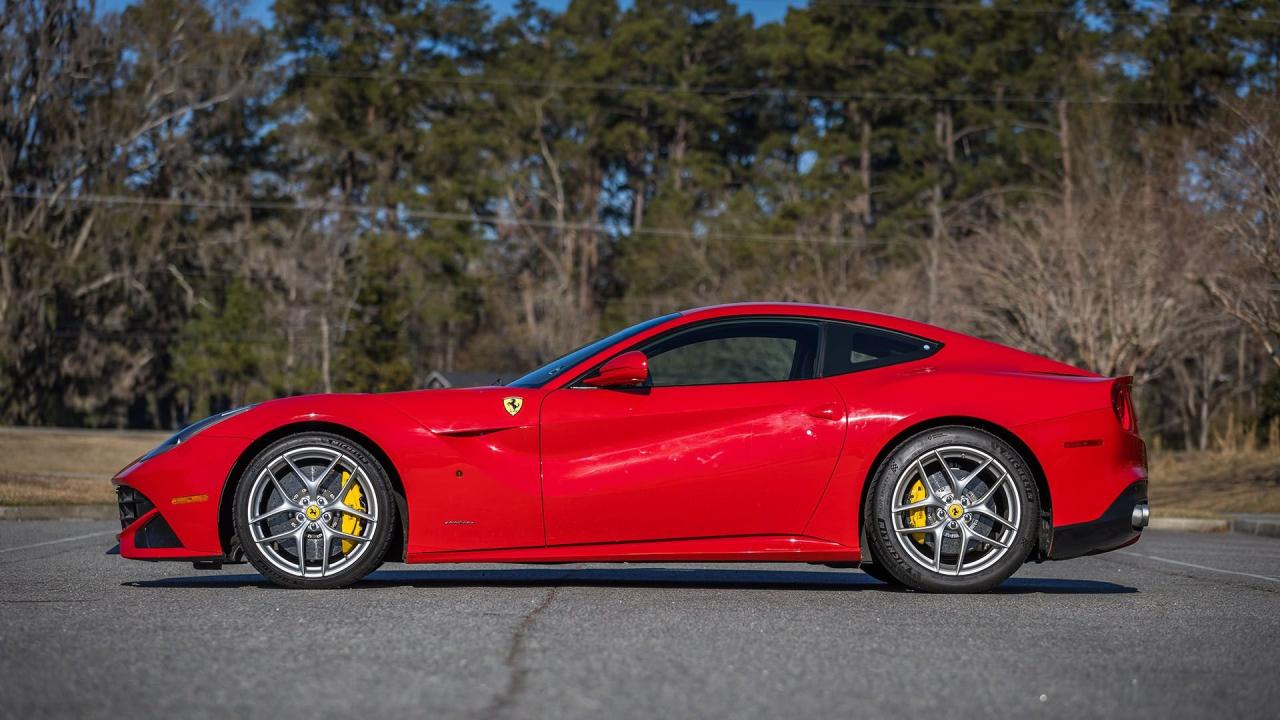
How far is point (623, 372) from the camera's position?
6.43 m

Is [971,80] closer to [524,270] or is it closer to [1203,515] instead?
[524,270]

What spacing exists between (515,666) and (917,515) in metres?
2.64

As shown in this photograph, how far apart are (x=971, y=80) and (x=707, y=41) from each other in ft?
40.3

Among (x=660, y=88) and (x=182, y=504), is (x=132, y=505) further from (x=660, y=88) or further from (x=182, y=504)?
(x=660, y=88)

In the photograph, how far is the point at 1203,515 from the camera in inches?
731

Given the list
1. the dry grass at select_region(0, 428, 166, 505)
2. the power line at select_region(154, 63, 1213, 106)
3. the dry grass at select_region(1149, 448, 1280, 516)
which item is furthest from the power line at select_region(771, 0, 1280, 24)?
the dry grass at select_region(0, 428, 166, 505)

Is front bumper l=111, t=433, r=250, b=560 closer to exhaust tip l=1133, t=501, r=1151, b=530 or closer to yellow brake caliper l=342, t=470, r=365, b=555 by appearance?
yellow brake caliper l=342, t=470, r=365, b=555

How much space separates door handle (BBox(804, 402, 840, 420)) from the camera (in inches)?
255

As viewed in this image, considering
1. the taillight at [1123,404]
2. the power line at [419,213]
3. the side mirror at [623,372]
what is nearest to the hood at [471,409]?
the side mirror at [623,372]

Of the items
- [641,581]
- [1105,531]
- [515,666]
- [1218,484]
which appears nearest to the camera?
[515,666]

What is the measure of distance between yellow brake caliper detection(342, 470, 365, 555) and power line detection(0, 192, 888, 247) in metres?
43.5

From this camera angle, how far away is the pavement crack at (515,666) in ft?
12.7

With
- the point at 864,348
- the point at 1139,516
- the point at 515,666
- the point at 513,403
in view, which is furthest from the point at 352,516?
the point at 1139,516

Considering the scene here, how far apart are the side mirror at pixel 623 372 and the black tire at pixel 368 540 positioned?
1028mm
